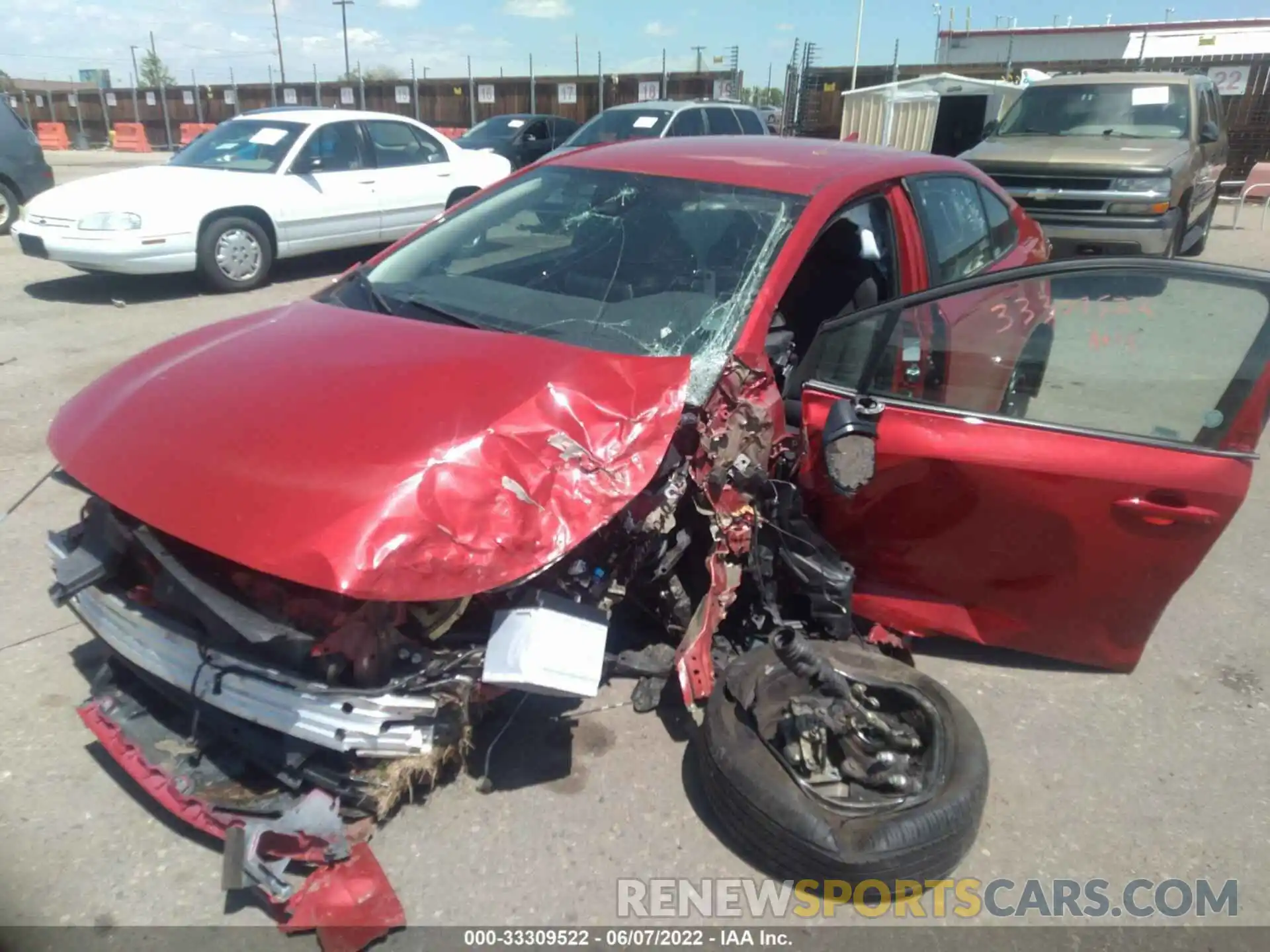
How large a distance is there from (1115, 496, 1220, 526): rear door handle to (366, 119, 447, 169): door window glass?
857 centimetres

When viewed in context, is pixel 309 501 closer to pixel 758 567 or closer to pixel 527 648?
pixel 527 648

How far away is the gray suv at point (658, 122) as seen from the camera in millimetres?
12086

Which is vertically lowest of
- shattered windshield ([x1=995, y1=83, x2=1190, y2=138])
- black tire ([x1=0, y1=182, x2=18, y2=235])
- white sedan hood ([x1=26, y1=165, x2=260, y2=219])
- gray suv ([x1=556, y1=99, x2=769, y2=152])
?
black tire ([x1=0, y1=182, x2=18, y2=235])

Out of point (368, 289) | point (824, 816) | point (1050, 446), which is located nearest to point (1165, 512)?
point (1050, 446)

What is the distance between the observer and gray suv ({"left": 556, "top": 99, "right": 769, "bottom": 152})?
12.1m

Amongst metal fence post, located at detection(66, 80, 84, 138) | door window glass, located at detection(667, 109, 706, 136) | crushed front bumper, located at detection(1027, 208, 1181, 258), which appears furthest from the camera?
metal fence post, located at detection(66, 80, 84, 138)

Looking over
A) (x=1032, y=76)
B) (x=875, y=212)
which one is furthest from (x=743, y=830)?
(x=1032, y=76)

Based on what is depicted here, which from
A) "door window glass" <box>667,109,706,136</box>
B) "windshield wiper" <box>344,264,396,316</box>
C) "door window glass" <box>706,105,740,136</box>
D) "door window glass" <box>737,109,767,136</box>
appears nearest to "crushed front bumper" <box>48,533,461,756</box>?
"windshield wiper" <box>344,264,396,316</box>

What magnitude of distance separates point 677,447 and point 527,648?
79 centimetres

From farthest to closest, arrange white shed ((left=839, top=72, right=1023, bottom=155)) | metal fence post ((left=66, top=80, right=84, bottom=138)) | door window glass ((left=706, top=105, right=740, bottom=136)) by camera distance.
A: metal fence post ((left=66, top=80, right=84, bottom=138)), white shed ((left=839, top=72, right=1023, bottom=155)), door window glass ((left=706, top=105, right=740, bottom=136))

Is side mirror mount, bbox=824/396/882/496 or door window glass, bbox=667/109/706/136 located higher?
door window glass, bbox=667/109/706/136

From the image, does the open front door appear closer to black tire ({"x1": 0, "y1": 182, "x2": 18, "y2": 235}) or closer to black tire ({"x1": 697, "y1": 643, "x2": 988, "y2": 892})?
black tire ({"x1": 697, "y1": 643, "x2": 988, "y2": 892})

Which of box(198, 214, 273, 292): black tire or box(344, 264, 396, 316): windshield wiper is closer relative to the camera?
box(344, 264, 396, 316): windshield wiper

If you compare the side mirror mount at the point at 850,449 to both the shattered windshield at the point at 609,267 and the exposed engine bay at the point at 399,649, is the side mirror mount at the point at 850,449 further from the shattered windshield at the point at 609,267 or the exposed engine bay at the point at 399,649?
the shattered windshield at the point at 609,267
